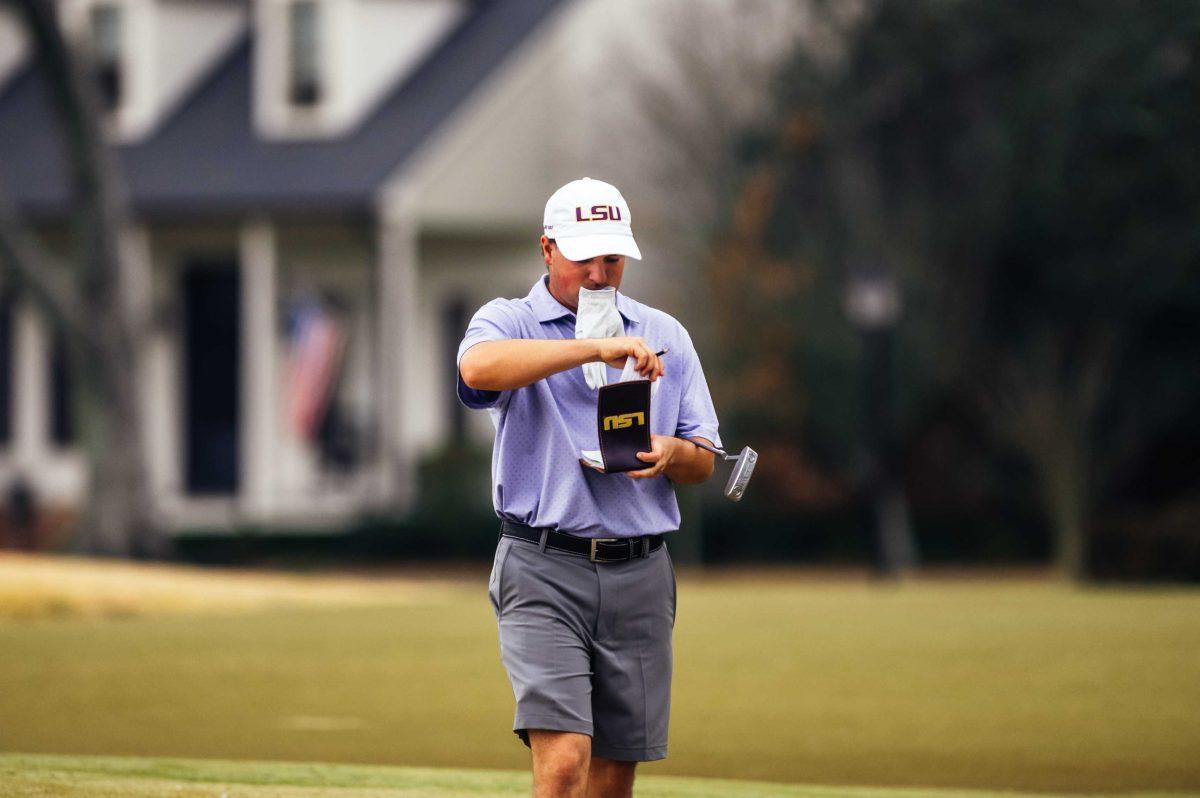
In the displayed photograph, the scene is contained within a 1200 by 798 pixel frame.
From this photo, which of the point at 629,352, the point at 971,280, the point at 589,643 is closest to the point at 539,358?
the point at 629,352

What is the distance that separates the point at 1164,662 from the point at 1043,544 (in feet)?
49.3

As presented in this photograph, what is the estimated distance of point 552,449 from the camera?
214 inches

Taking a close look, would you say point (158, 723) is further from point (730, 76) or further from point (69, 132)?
point (730, 76)

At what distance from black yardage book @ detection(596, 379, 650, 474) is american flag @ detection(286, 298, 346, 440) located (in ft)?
71.7

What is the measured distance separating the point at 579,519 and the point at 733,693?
6.45m

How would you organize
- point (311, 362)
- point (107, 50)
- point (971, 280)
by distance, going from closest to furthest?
point (971, 280)
point (311, 362)
point (107, 50)

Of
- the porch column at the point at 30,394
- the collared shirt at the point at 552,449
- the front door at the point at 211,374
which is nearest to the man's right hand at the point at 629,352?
the collared shirt at the point at 552,449

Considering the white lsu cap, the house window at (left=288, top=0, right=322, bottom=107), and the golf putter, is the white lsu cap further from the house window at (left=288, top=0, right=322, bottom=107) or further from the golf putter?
the house window at (left=288, top=0, right=322, bottom=107)

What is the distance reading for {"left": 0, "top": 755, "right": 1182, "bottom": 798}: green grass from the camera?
6.97 m

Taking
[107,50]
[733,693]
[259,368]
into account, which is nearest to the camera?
[733,693]

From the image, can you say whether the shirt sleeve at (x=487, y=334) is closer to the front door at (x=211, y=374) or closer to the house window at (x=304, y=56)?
the house window at (x=304, y=56)

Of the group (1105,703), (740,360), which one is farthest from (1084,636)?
(740,360)

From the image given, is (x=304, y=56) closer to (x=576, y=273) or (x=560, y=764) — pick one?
(x=576, y=273)

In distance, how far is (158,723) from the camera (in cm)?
1034
